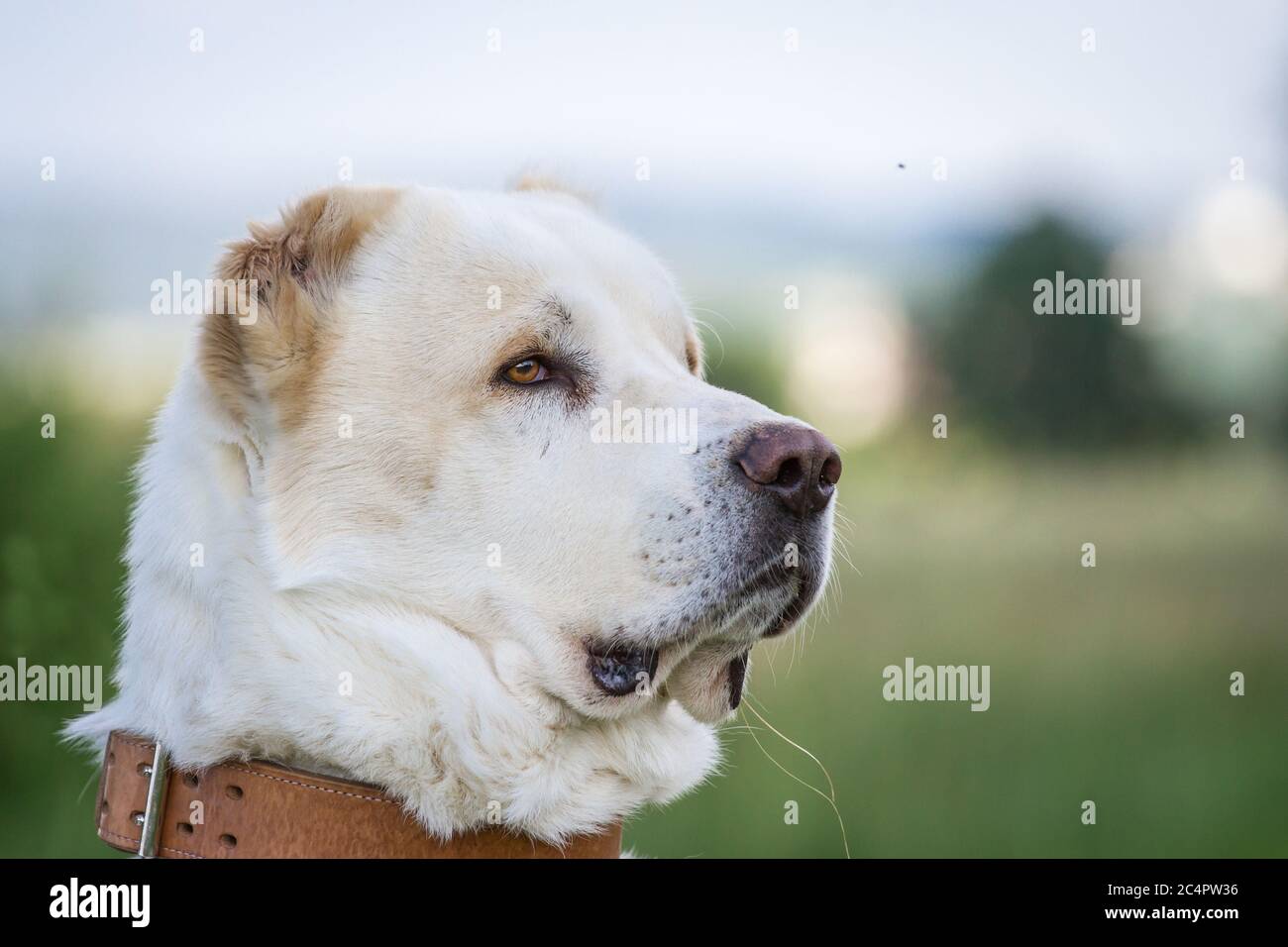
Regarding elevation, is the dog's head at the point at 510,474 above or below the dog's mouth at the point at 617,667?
above

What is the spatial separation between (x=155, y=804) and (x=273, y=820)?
277 mm

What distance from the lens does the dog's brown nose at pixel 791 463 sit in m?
2.45

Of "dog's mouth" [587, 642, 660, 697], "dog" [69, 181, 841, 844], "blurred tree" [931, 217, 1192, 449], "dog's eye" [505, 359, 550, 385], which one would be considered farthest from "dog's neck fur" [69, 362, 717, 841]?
"blurred tree" [931, 217, 1192, 449]

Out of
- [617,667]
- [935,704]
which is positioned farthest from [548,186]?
[935,704]

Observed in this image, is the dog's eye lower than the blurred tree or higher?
lower

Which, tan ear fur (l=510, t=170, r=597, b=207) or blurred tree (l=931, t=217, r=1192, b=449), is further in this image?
blurred tree (l=931, t=217, r=1192, b=449)

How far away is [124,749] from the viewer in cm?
247

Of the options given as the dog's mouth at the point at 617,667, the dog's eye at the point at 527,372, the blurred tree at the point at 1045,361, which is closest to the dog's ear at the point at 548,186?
the dog's eye at the point at 527,372

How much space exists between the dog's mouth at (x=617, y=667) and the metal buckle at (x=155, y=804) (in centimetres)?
92

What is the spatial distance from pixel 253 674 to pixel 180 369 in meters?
0.79

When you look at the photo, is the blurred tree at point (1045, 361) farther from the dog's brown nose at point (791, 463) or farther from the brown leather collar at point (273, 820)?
the brown leather collar at point (273, 820)

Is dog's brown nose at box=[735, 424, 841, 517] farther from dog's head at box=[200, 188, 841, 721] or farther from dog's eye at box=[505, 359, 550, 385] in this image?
dog's eye at box=[505, 359, 550, 385]

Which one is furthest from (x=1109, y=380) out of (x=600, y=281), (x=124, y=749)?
(x=124, y=749)

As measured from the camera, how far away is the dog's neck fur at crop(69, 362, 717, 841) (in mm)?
2391
